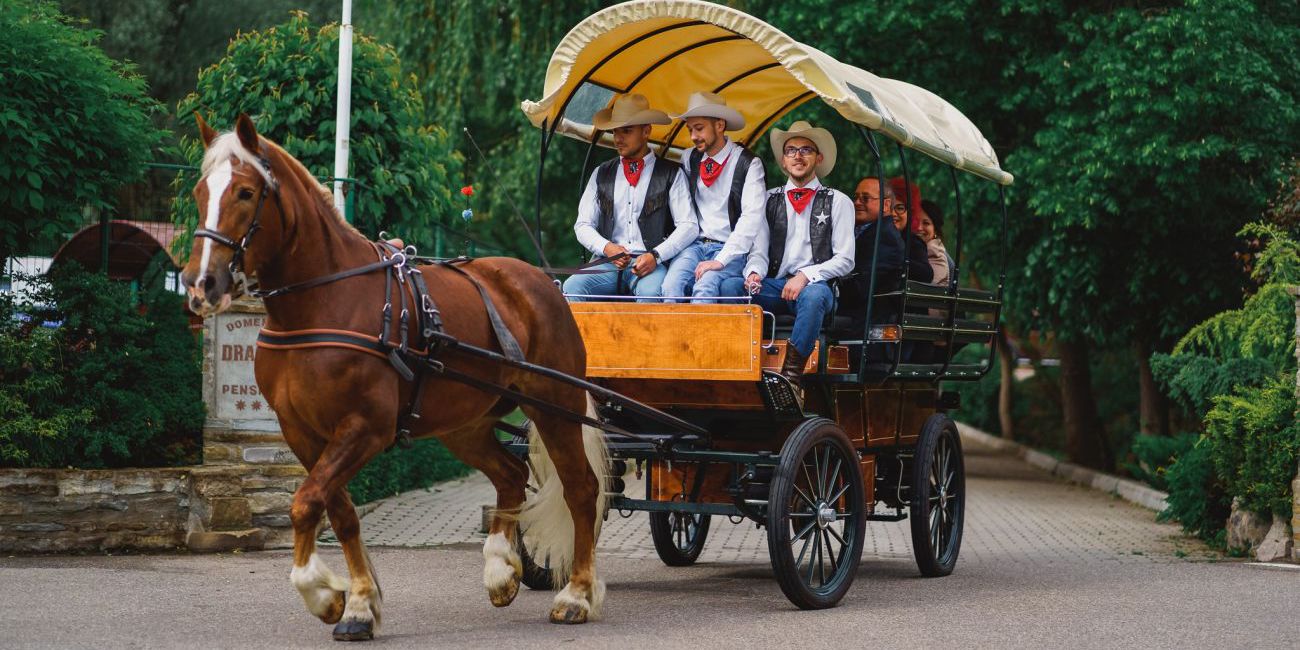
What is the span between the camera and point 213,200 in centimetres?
613

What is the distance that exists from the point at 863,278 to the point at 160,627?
439 centimetres

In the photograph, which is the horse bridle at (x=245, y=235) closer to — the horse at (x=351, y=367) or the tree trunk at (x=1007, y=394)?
the horse at (x=351, y=367)

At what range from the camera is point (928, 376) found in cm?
933

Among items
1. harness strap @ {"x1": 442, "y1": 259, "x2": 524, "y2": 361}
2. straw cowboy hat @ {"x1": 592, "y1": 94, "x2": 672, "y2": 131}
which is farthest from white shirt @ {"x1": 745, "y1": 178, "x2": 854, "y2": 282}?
harness strap @ {"x1": 442, "y1": 259, "x2": 524, "y2": 361}

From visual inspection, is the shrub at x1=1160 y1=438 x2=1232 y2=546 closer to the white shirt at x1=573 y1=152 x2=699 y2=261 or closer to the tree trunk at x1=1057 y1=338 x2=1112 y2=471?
the white shirt at x1=573 y1=152 x2=699 y2=261

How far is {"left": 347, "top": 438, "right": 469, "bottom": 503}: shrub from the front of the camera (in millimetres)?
12352

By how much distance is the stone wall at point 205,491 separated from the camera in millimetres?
9367

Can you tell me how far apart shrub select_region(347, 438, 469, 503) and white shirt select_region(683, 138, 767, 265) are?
425cm

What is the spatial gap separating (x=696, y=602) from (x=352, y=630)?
2222mm

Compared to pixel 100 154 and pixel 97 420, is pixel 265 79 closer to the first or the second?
pixel 100 154

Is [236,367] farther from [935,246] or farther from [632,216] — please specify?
[935,246]

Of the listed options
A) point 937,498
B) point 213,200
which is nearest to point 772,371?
point 937,498

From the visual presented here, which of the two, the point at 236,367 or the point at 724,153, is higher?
the point at 724,153

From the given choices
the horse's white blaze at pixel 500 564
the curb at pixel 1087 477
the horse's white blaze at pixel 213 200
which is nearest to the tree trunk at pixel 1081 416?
the curb at pixel 1087 477
